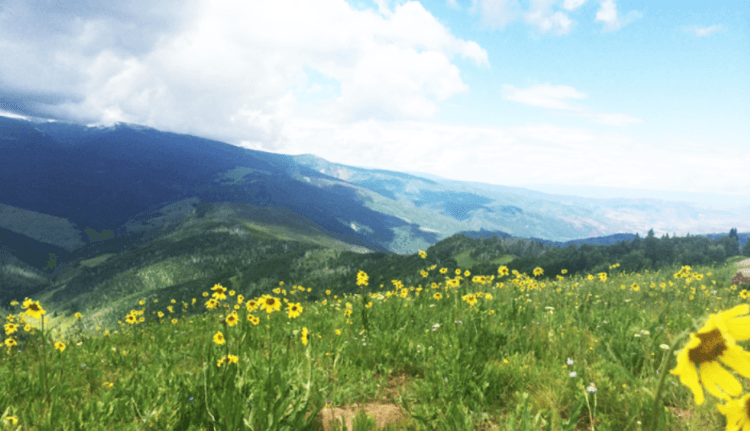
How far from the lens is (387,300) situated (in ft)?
27.6

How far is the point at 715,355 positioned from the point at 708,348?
72mm

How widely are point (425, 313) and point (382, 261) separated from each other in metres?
172

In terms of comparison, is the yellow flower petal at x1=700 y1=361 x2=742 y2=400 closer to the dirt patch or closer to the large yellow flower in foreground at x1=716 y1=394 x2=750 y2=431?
the large yellow flower in foreground at x1=716 y1=394 x2=750 y2=431

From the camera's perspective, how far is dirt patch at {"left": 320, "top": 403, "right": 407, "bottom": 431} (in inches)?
140

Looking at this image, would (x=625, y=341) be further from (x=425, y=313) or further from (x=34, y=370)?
(x=34, y=370)

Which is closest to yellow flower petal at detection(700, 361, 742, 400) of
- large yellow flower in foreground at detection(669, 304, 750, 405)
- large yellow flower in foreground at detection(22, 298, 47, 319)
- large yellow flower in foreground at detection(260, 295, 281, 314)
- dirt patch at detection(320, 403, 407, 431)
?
large yellow flower in foreground at detection(669, 304, 750, 405)

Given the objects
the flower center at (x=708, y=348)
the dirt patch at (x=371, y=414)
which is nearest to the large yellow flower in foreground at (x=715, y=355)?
the flower center at (x=708, y=348)

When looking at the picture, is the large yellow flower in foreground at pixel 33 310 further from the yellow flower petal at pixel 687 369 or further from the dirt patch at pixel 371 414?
the yellow flower petal at pixel 687 369

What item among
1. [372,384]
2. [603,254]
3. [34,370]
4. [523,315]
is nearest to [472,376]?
[372,384]

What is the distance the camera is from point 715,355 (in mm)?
1431

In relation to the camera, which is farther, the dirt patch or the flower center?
the dirt patch

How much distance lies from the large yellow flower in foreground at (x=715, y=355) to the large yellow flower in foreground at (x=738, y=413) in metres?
0.07

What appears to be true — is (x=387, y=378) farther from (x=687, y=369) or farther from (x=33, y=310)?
(x=33, y=310)

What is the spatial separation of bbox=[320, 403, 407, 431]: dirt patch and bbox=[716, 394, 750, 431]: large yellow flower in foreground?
268 centimetres
